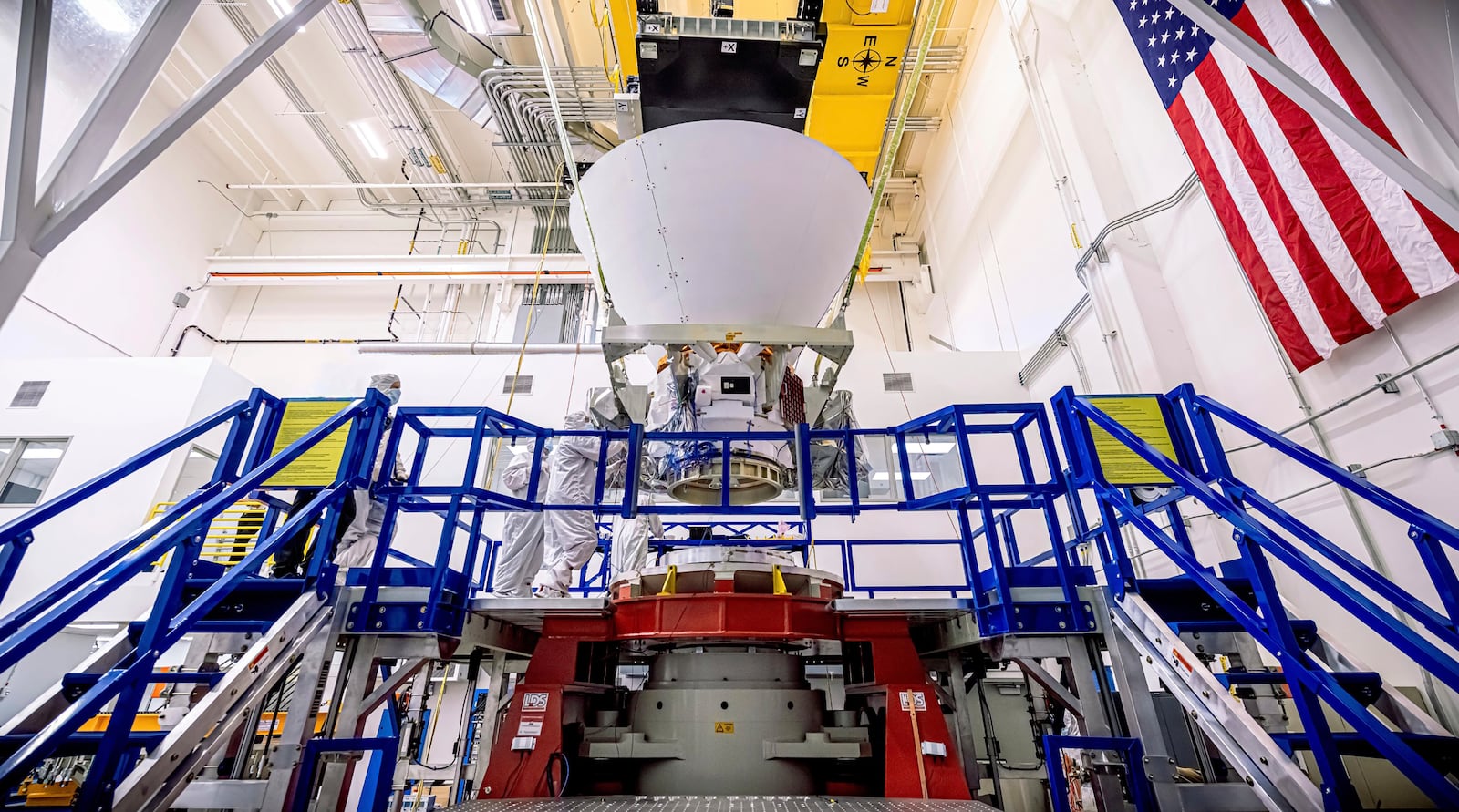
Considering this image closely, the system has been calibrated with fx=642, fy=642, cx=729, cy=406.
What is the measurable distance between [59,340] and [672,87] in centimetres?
1269

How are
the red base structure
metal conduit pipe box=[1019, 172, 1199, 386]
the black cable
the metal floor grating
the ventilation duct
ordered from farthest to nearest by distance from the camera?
the black cable < the ventilation duct < metal conduit pipe box=[1019, 172, 1199, 386] < the red base structure < the metal floor grating

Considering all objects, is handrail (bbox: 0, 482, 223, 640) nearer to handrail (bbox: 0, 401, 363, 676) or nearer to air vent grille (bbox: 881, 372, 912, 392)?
handrail (bbox: 0, 401, 363, 676)

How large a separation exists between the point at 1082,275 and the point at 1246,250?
230 cm

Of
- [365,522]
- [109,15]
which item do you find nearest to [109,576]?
[365,522]

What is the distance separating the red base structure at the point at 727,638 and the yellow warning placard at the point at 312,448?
166 cm

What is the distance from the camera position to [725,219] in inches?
180

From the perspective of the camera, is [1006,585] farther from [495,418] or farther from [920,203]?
[920,203]

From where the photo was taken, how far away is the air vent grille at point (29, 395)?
9.61 metres

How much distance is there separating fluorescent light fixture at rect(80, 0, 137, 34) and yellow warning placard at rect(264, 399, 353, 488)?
2080mm

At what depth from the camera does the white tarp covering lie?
4586 millimetres

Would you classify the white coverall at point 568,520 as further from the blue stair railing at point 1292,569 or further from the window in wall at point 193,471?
the window in wall at point 193,471

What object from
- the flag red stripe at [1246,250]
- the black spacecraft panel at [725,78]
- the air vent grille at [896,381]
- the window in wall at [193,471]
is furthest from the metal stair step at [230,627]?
the air vent grille at [896,381]

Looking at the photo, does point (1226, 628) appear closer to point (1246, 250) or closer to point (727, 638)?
point (727, 638)

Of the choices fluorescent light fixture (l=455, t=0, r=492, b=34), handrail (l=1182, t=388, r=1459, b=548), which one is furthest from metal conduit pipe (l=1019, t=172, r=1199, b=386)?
fluorescent light fixture (l=455, t=0, r=492, b=34)
